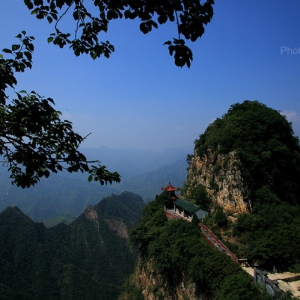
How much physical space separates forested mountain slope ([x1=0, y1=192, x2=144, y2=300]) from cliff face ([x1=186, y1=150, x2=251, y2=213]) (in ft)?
116

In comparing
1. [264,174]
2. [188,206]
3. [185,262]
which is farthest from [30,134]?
[264,174]

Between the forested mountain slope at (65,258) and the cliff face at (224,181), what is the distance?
35.4 metres

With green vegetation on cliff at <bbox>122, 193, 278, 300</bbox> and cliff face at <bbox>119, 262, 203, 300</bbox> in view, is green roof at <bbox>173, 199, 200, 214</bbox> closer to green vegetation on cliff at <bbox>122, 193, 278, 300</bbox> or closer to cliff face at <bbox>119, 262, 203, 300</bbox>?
green vegetation on cliff at <bbox>122, 193, 278, 300</bbox>

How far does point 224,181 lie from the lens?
1942 centimetres

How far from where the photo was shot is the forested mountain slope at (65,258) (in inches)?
1844

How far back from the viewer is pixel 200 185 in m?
21.8

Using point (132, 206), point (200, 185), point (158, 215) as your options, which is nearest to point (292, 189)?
point (200, 185)

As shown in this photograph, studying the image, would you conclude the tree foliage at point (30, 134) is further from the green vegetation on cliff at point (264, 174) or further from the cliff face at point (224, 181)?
the cliff face at point (224, 181)

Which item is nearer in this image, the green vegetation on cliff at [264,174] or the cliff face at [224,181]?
the green vegetation on cliff at [264,174]

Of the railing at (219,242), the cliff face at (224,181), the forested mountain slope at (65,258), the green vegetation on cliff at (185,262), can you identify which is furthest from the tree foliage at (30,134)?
the forested mountain slope at (65,258)

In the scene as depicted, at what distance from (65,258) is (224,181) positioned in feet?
178

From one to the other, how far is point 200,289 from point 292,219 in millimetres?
7810

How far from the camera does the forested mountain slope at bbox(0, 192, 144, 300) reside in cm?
4684

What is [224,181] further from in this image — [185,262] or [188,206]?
[185,262]
